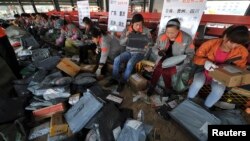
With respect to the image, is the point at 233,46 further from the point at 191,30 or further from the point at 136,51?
the point at 136,51

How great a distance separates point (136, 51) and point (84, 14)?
2.98 metres

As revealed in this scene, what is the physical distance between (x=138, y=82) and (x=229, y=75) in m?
1.15

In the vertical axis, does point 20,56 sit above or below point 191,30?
below

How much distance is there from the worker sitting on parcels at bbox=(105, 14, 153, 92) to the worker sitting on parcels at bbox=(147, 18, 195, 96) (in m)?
0.32

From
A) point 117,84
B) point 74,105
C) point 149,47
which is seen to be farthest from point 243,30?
point 74,105

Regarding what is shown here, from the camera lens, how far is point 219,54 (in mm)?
1633

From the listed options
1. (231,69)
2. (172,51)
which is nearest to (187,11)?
(172,51)

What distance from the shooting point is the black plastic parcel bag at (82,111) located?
5.29ft

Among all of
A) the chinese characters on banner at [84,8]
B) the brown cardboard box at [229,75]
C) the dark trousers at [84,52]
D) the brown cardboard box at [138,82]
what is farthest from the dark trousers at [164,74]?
the chinese characters on banner at [84,8]


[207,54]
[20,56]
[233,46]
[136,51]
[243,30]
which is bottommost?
[20,56]

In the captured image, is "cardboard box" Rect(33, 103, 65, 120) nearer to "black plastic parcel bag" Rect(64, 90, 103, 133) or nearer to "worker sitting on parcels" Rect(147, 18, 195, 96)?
"black plastic parcel bag" Rect(64, 90, 103, 133)

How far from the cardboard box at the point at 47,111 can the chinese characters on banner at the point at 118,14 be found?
6.83 feet

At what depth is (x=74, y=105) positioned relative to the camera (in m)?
1.84

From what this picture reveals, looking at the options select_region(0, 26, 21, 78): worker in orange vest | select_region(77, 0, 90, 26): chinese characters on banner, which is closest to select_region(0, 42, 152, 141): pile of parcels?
select_region(0, 26, 21, 78): worker in orange vest
